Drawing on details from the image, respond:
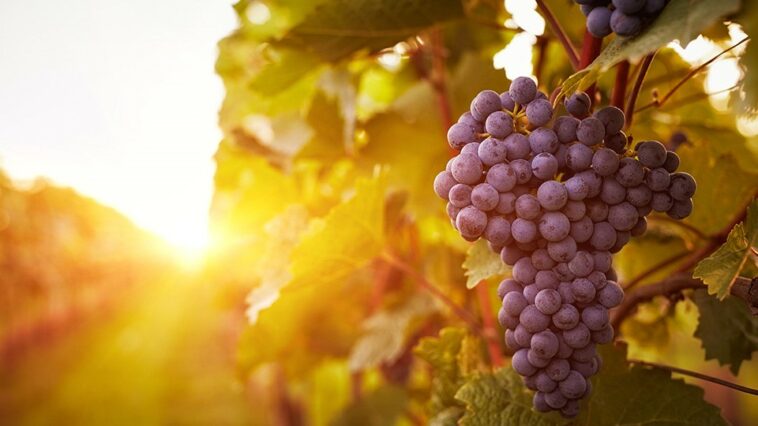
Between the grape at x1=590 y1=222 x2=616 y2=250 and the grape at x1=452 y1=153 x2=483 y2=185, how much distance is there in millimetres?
193

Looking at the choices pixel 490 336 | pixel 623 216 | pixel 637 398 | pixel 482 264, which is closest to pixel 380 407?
pixel 490 336

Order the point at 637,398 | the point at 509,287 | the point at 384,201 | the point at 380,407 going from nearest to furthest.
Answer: the point at 509,287
the point at 637,398
the point at 384,201
the point at 380,407

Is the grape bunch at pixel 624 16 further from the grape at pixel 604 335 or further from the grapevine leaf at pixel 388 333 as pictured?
the grapevine leaf at pixel 388 333

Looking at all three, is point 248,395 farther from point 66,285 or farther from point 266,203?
point 66,285

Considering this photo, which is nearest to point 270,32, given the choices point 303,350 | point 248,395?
point 303,350

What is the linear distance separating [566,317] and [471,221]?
0.20 meters

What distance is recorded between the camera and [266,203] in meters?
2.23

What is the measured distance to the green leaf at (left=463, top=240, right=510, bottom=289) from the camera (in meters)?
0.94

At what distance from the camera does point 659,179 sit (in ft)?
2.71

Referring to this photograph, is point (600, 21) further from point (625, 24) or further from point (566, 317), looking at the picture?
point (566, 317)

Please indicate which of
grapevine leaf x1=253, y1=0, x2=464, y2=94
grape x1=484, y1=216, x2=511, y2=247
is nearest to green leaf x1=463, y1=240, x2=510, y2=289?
grape x1=484, y1=216, x2=511, y2=247

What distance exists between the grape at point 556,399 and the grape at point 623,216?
0.27m

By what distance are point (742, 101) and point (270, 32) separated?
159 centimetres

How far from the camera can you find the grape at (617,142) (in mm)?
860
